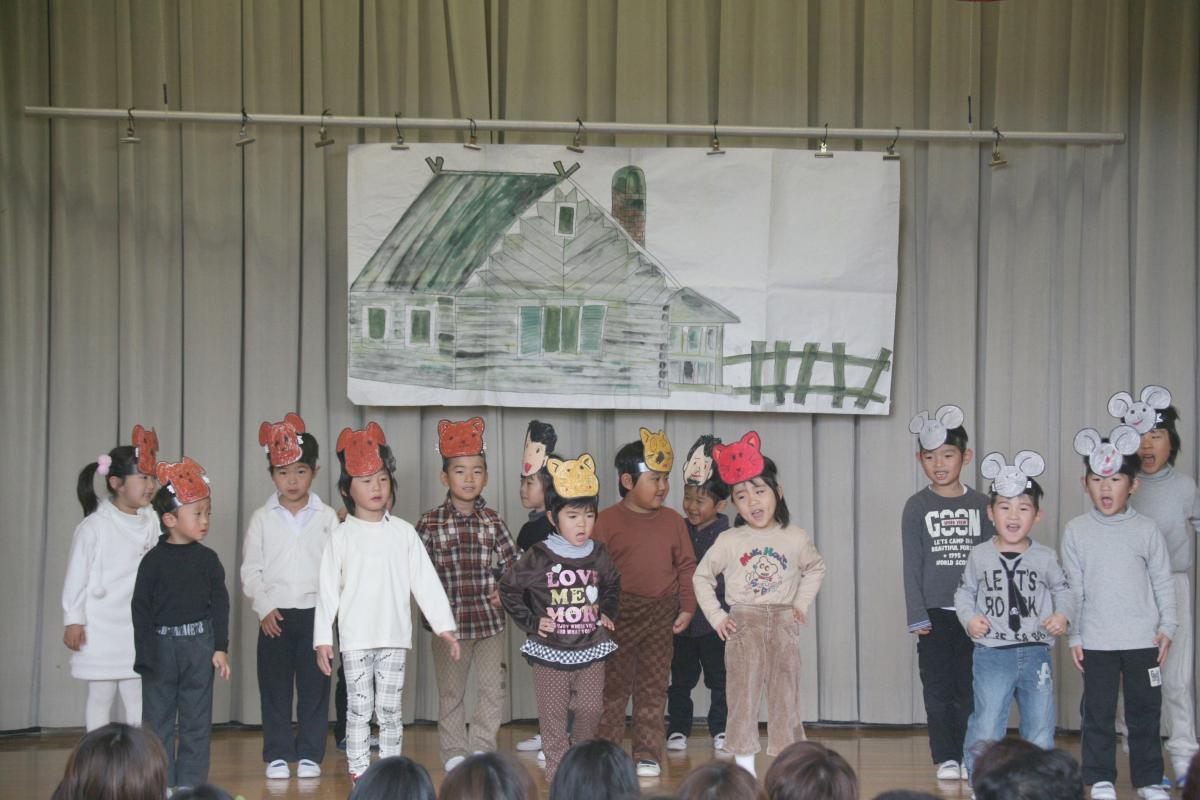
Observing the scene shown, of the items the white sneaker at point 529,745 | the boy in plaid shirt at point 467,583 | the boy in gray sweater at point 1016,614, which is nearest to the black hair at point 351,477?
the boy in plaid shirt at point 467,583

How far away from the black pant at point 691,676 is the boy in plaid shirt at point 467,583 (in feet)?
2.99

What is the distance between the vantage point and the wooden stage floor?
4.72 metres

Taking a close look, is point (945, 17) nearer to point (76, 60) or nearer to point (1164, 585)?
point (1164, 585)

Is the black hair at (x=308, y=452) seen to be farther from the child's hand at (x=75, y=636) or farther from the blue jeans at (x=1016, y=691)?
the blue jeans at (x=1016, y=691)

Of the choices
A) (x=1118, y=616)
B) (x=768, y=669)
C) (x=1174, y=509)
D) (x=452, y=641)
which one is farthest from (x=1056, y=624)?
(x=452, y=641)

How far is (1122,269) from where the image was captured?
231 inches

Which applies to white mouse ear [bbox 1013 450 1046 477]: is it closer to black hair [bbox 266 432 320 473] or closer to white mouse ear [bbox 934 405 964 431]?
white mouse ear [bbox 934 405 964 431]

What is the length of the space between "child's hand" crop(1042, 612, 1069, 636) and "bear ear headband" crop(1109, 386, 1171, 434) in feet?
3.08

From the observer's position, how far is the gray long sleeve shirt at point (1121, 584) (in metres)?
4.54

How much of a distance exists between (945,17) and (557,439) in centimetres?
284

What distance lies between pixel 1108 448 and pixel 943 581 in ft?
2.80

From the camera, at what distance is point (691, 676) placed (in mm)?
5551

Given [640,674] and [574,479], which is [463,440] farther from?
[640,674]

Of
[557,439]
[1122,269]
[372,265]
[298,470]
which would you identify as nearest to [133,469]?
[298,470]
